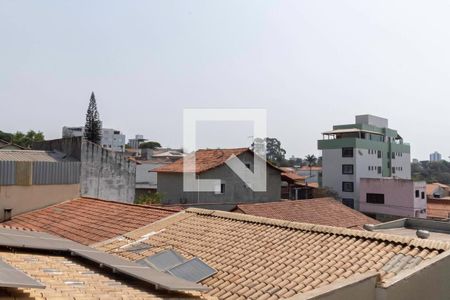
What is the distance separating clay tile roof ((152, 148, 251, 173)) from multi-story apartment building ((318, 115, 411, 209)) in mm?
20851

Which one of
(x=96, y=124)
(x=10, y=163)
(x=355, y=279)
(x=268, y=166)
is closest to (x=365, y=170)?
(x=268, y=166)

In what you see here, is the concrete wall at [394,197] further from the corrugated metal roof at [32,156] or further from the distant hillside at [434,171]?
the distant hillside at [434,171]

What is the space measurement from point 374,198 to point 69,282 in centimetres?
4048

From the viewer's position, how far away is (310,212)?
2003 cm

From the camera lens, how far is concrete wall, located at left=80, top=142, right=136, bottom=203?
52.5ft

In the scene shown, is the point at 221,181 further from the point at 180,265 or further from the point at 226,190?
the point at 180,265

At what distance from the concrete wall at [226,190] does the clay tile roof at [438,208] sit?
2052cm

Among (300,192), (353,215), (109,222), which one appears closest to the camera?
(109,222)

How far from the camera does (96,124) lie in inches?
2260

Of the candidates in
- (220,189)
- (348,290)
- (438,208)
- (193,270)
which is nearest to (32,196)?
(193,270)

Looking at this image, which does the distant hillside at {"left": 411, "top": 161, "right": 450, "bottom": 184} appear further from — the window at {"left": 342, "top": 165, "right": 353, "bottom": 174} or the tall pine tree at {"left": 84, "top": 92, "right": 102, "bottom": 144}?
the tall pine tree at {"left": 84, "top": 92, "right": 102, "bottom": 144}

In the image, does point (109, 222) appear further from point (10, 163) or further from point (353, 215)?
point (353, 215)

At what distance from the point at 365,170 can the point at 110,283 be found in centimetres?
4514

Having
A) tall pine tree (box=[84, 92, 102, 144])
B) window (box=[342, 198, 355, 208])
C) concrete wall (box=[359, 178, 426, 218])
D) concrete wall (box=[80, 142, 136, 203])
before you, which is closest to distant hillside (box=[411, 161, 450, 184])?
window (box=[342, 198, 355, 208])
